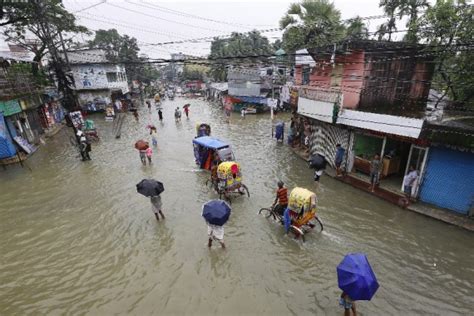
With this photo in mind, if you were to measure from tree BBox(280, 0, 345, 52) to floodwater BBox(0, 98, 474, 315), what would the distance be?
16.0m

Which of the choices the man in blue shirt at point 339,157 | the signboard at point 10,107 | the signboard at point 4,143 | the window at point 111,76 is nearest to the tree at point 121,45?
the window at point 111,76

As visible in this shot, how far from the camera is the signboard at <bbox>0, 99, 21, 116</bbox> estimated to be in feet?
57.4

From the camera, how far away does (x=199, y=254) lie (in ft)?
29.3

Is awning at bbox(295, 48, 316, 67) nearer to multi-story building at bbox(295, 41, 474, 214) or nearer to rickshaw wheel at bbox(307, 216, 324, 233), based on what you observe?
multi-story building at bbox(295, 41, 474, 214)

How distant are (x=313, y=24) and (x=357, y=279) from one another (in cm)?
2408

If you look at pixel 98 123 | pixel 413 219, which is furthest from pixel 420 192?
pixel 98 123

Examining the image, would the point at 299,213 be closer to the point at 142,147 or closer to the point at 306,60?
the point at 142,147

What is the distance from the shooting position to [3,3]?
20.0 m

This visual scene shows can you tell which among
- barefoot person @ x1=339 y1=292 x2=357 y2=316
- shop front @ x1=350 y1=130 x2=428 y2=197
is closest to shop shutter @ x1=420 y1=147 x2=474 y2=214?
shop front @ x1=350 y1=130 x2=428 y2=197

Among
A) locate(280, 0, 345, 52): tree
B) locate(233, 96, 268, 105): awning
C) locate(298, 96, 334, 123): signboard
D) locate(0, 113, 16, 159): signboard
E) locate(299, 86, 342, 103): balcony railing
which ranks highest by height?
locate(280, 0, 345, 52): tree

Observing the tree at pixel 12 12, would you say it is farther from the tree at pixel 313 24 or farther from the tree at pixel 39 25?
the tree at pixel 313 24

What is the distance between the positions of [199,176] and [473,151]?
11.9m

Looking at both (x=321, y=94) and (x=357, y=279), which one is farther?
(x=321, y=94)

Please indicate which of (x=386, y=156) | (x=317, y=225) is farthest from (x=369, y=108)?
(x=317, y=225)
